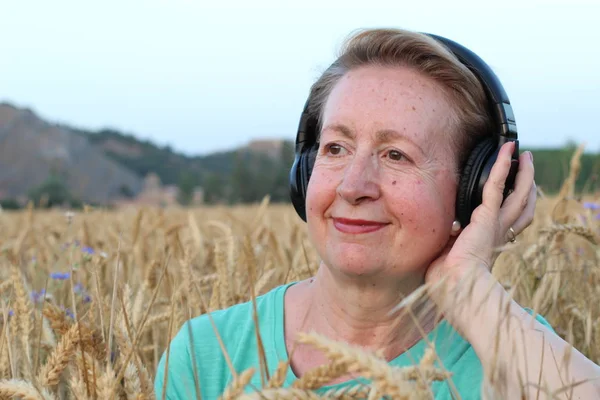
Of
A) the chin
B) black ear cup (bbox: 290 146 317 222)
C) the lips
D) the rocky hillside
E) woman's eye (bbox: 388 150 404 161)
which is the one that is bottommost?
the rocky hillside

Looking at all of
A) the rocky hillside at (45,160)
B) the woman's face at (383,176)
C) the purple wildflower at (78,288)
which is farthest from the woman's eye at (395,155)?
the rocky hillside at (45,160)

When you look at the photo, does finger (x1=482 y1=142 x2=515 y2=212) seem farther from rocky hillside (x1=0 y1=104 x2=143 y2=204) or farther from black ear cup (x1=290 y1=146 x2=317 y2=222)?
rocky hillside (x1=0 y1=104 x2=143 y2=204)

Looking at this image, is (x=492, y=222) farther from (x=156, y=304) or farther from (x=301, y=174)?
(x=156, y=304)

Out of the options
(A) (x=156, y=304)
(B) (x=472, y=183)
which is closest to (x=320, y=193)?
(B) (x=472, y=183)

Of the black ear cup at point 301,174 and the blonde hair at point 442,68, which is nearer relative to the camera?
the blonde hair at point 442,68

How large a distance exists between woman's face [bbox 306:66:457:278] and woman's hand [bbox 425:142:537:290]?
0.19ft

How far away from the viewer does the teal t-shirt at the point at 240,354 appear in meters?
1.65

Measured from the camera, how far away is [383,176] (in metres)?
1.65

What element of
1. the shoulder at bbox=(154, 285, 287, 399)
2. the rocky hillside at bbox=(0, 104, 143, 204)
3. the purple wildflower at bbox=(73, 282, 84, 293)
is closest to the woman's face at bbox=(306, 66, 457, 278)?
the shoulder at bbox=(154, 285, 287, 399)

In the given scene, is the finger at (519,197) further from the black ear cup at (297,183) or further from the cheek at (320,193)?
the black ear cup at (297,183)

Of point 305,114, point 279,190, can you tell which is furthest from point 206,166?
point 305,114

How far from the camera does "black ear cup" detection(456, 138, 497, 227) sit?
173 cm

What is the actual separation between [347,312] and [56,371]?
29.6 inches

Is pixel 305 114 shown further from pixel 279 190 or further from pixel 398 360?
pixel 279 190
